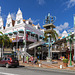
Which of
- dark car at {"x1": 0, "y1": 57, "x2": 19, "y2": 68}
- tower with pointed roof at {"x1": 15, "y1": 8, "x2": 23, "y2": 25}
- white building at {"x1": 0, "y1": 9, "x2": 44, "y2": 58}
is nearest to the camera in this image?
dark car at {"x1": 0, "y1": 57, "x2": 19, "y2": 68}

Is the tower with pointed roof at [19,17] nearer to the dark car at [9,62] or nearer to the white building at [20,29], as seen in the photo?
the white building at [20,29]

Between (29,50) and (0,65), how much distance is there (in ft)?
63.3

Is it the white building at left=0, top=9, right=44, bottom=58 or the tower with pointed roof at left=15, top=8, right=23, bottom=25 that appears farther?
the tower with pointed roof at left=15, top=8, right=23, bottom=25

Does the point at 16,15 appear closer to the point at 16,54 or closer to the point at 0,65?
the point at 16,54

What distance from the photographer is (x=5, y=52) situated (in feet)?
115

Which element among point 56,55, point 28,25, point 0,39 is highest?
point 28,25

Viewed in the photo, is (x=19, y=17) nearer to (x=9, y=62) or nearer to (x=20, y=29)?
(x=20, y=29)

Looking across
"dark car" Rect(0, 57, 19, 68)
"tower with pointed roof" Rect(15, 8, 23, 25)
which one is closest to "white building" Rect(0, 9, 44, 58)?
"tower with pointed roof" Rect(15, 8, 23, 25)

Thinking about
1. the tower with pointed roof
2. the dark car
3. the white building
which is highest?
the tower with pointed roof

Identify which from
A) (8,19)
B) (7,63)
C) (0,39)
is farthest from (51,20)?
(8,19)

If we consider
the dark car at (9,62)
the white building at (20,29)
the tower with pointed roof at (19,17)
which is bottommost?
the dark car at (9,62)

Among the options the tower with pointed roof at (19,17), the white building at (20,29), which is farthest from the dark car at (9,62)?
the tower with pointed roof at (19,17)

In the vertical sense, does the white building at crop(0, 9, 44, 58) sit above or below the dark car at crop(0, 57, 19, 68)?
above

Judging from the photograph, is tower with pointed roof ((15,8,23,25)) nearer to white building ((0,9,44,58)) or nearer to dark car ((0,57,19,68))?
white building ((0,9,44,58))
